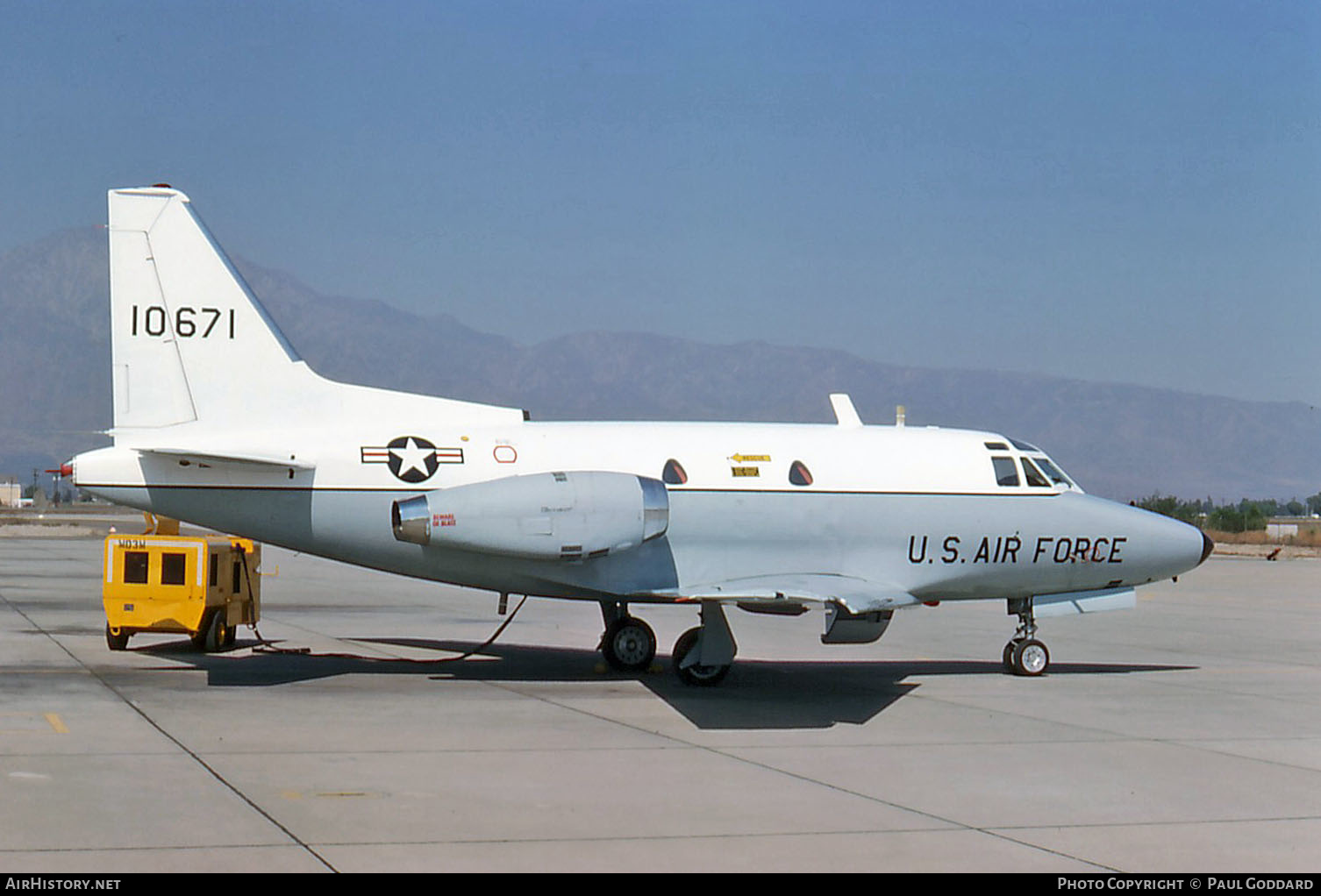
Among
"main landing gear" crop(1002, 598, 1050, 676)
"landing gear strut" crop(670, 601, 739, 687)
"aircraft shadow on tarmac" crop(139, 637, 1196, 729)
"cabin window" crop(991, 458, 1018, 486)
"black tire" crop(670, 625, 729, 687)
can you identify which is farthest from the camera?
"main landing gear" crop(1002, 598, 1050, 676)

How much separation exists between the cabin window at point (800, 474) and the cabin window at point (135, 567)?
28.6 ft

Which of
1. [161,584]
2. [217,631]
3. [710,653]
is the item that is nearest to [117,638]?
[161,584]

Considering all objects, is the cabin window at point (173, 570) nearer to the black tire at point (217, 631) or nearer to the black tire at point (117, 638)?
the black tire at point (217, 631)

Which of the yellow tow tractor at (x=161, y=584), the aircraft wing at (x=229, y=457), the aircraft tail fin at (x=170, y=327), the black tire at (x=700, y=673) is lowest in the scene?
the black tire at (x=700, y=673)

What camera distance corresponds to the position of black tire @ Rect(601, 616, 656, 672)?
1947 cm

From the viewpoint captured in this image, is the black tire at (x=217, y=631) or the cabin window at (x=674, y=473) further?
the black tire at (x=217, y=631)

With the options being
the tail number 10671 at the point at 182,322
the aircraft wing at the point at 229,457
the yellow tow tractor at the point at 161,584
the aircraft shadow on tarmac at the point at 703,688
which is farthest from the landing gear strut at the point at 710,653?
the yellow tow tractor at the point at 161,584

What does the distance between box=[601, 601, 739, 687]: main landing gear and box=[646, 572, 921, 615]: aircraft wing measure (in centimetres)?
28

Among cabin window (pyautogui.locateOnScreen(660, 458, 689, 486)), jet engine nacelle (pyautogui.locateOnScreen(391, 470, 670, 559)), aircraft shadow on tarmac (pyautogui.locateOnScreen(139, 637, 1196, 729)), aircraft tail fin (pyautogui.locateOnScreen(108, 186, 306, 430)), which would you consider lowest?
aircraft shadow on tarmac (pyautogui.locateOnScreen(139, 637, 1196, 729))

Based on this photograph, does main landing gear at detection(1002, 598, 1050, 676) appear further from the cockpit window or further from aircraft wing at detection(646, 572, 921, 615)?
aircraft wing at detection(646, 572, 921, 615)

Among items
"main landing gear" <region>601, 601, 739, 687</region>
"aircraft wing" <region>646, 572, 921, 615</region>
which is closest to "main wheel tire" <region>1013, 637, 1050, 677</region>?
"aircraft wing" <region>646, 572, 921, 615</region>

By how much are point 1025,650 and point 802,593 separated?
5.59m

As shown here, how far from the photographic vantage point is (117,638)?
20719 millimetres

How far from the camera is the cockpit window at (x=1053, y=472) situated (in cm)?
1977
